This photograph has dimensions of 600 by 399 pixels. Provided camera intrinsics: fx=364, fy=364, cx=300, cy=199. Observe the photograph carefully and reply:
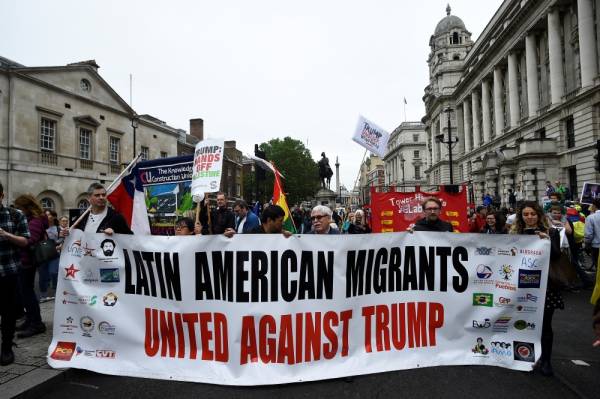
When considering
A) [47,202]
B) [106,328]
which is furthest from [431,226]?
[47,202]

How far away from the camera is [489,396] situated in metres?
3.33

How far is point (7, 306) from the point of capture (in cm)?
414

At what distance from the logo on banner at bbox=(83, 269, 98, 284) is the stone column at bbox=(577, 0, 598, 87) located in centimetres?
3325

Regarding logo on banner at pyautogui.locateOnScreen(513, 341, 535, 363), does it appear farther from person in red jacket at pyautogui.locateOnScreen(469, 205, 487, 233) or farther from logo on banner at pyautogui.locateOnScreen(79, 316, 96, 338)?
person in red jacket at pyautogui.locateOnScreen(469, 205, 487, 233)

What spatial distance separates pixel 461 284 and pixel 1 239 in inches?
202

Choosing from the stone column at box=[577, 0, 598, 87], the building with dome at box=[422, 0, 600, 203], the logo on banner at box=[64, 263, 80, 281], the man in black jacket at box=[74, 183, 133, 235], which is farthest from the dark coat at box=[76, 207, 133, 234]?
the stone column at box=[577, 0, 598, 87]

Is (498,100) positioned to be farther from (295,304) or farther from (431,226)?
(295,304)

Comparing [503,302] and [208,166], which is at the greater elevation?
[208,166]

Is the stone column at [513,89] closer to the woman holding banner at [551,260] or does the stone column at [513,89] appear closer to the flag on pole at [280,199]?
the flag on pole at [280,199]

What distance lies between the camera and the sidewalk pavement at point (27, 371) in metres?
3.35

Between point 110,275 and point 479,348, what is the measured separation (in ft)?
13.2

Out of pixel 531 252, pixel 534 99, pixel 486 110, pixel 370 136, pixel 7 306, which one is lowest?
pixel 7 306

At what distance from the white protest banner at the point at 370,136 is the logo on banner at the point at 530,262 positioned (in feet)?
20.5

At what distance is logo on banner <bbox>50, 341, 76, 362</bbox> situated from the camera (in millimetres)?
3842
